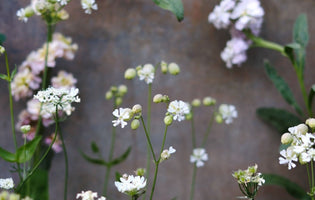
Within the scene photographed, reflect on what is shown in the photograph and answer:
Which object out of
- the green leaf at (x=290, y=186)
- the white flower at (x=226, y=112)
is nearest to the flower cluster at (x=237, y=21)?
the white flower at (x=226, y=112)

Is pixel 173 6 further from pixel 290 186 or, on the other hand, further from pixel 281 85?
pixel 290 186

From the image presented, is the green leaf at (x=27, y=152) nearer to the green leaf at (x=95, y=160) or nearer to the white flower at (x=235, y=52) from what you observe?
the green leaf at (x=95, y=160)

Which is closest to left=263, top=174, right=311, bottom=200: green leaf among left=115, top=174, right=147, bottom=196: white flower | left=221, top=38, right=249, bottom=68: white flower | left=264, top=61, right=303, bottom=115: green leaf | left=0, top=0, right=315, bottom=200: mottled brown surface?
left=0, top=0, right=315, bottom=200: mottled brown surface

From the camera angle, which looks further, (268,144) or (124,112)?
(268,144)

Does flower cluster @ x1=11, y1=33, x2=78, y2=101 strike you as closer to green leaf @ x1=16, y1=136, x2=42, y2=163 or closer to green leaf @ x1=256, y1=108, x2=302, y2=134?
green leaf @ x1=16, y1=136, x2=42, y2=163

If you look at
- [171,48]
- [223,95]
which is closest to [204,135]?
[223,95]

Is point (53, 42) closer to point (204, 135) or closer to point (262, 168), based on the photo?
point (204, 135)
